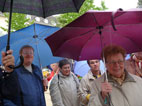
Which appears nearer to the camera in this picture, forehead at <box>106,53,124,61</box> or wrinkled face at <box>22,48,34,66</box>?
forehead at <box>106,53,124,61</box>

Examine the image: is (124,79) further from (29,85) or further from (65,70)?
(65,70)

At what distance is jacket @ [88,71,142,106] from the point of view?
2215 millimetres

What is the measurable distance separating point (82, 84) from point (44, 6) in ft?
5.68

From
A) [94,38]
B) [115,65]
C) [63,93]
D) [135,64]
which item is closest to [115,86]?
A: [115,65]

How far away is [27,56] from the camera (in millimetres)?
3373

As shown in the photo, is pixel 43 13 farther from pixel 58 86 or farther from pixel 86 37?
pixel 58 86

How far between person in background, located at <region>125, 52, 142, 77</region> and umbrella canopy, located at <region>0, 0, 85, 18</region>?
1.56 m

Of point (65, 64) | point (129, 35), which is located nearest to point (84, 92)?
point (65, 64)

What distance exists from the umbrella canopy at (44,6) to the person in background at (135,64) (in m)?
1.56

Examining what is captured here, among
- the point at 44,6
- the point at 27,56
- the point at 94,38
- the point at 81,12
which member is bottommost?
the point at 27,56

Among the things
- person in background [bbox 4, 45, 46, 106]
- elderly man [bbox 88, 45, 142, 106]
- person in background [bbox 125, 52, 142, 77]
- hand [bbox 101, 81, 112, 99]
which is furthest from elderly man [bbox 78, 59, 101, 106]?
hand [bbox 101, 81, 112, 99]

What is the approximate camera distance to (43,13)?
107 inches

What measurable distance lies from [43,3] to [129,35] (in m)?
1.51

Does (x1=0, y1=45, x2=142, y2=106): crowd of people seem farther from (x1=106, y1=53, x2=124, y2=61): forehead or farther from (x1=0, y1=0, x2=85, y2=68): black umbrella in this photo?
(x1=0, y1=0, x2=85, y2=68): black umbrella
